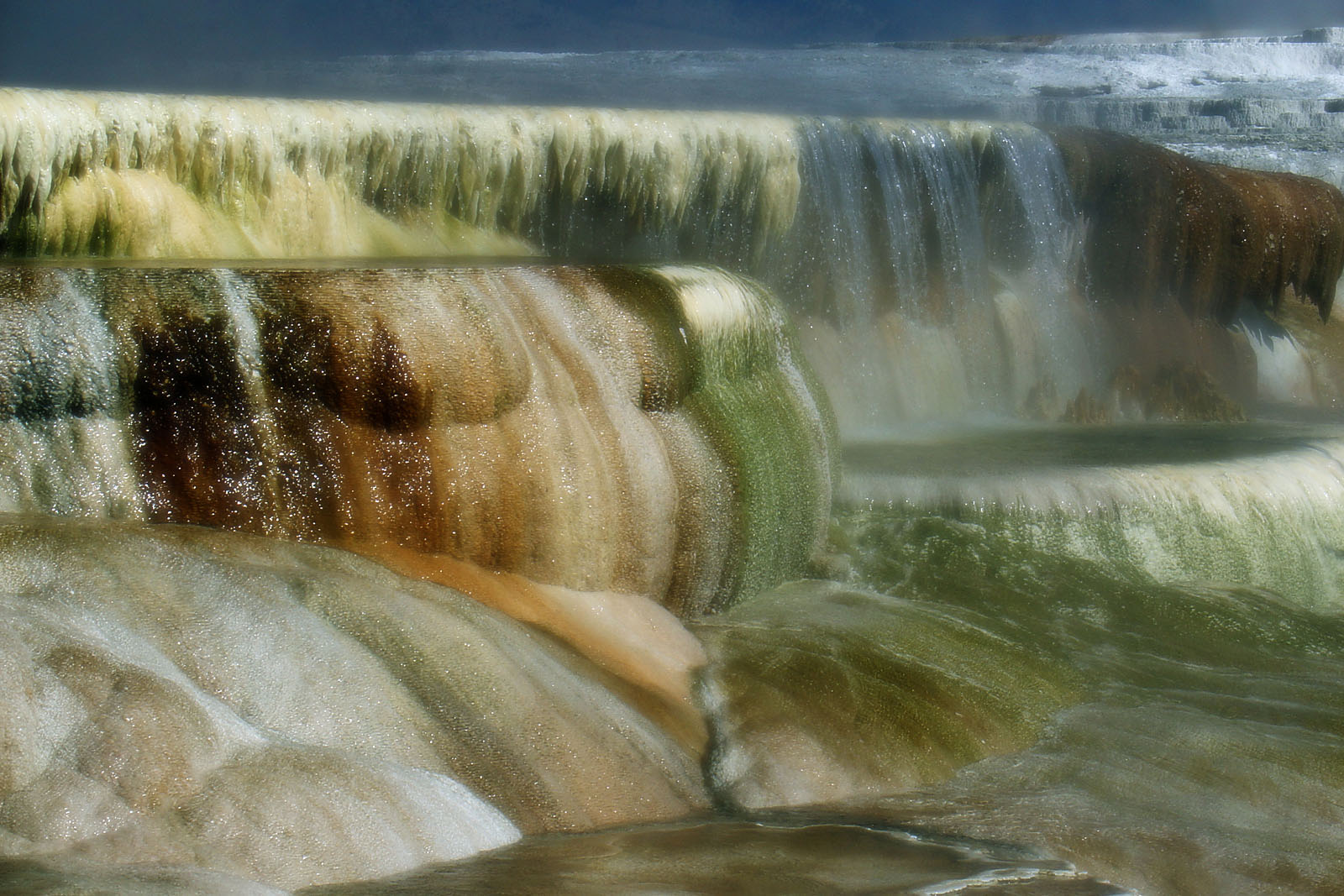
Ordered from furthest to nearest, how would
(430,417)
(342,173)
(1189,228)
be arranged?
1. (1189,228)
2. (342,173)
3. (430,417)

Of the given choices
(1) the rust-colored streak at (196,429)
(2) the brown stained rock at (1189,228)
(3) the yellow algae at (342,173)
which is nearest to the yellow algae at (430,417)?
(1) the rust-colored streak at (196,429)

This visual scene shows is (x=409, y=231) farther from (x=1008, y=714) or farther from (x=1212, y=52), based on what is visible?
(x=1212, y=52)

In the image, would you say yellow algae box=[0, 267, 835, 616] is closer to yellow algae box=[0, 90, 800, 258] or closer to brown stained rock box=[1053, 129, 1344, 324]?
yellow algae box=[0, 90, 800, 258]

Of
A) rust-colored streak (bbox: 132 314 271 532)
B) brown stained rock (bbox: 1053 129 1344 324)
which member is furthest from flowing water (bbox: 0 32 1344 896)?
brown stained rock (bbox: 1053 129 1344 324)

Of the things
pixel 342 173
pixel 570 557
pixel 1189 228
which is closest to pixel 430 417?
pixel 570 557

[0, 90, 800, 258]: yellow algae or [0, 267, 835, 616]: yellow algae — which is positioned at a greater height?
[0, 90, 800, 258]: yellow algae

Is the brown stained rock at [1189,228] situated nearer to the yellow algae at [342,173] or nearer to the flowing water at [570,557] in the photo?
the flowing water at [570,557]

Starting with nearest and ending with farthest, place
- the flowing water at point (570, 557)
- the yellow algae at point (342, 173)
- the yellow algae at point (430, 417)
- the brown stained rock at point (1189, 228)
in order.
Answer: the flowing water at point (570, 557), the yellow algae at point (430, 417), the yellow algae at point (342, 173), the brown stained rock at point (1189, 228)

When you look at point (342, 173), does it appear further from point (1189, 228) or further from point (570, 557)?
point (1189, 228)
